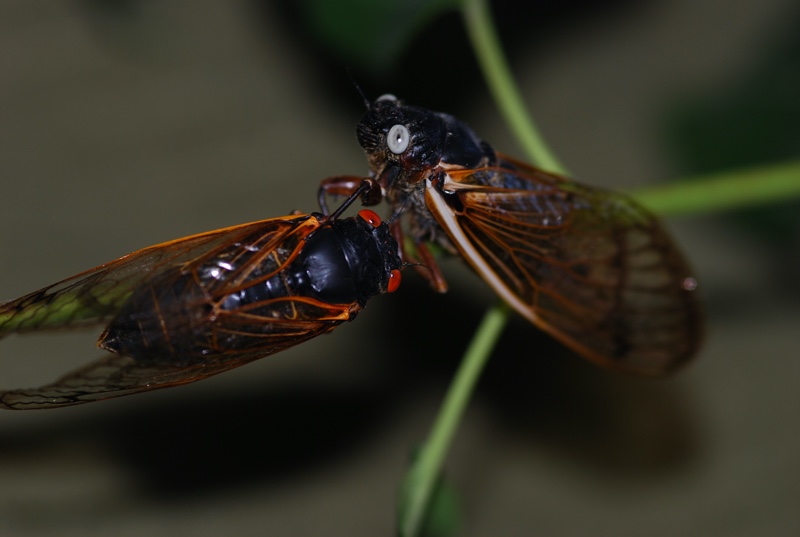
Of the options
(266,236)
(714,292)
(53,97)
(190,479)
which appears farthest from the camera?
(714,292)

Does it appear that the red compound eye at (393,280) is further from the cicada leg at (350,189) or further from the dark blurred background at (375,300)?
the dark blurred background at (375,300)

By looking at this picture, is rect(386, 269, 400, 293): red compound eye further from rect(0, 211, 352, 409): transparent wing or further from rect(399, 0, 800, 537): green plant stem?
rect(399, 0, 800, 537): green plant stem

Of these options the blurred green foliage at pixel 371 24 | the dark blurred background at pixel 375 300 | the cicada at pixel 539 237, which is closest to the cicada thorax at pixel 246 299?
the cicada at pixel 539 237

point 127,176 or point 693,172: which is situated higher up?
point 127,176

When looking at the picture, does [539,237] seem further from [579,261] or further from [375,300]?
[375,300]

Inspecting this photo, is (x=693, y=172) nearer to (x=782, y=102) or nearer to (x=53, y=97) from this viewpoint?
(x=782, y=102)

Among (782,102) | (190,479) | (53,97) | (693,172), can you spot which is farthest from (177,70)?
(782,102)

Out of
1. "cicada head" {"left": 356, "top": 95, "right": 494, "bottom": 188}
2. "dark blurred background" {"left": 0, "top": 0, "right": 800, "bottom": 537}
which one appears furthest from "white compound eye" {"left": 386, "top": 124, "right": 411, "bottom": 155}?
"dark blurred background" {"left": 0, "top": 0, "right": 800, "bottom": 537}
